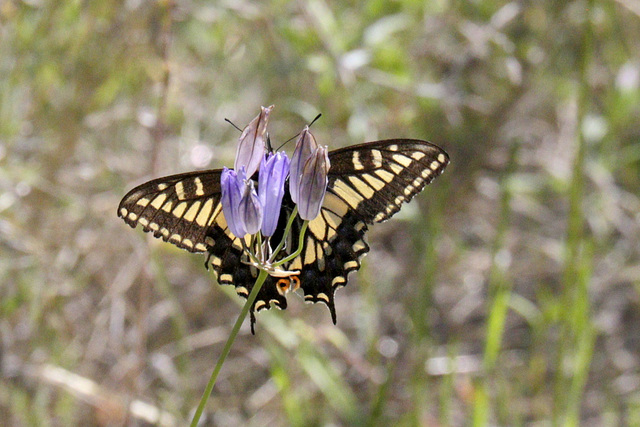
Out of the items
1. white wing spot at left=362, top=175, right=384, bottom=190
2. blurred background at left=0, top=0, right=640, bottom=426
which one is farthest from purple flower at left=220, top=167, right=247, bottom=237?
blurred background at left=0, top=0, right=640, bottom=426

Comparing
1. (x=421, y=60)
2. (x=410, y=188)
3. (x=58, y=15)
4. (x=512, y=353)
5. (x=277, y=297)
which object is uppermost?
(x=58, y=15)

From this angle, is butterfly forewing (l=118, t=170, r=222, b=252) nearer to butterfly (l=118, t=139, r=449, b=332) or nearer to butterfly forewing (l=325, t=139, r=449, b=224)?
butterfly (l=118, t=139, r=449, b=332)

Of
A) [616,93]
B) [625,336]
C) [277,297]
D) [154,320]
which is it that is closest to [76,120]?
[154,320]

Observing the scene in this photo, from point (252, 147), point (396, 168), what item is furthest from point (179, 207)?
point (396, 168)

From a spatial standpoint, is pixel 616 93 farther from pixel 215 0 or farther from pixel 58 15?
pixel 58 15

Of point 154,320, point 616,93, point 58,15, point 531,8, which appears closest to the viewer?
point 58,15

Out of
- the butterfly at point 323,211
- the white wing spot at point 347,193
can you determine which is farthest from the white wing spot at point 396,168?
the white wing spot at point 347,193
